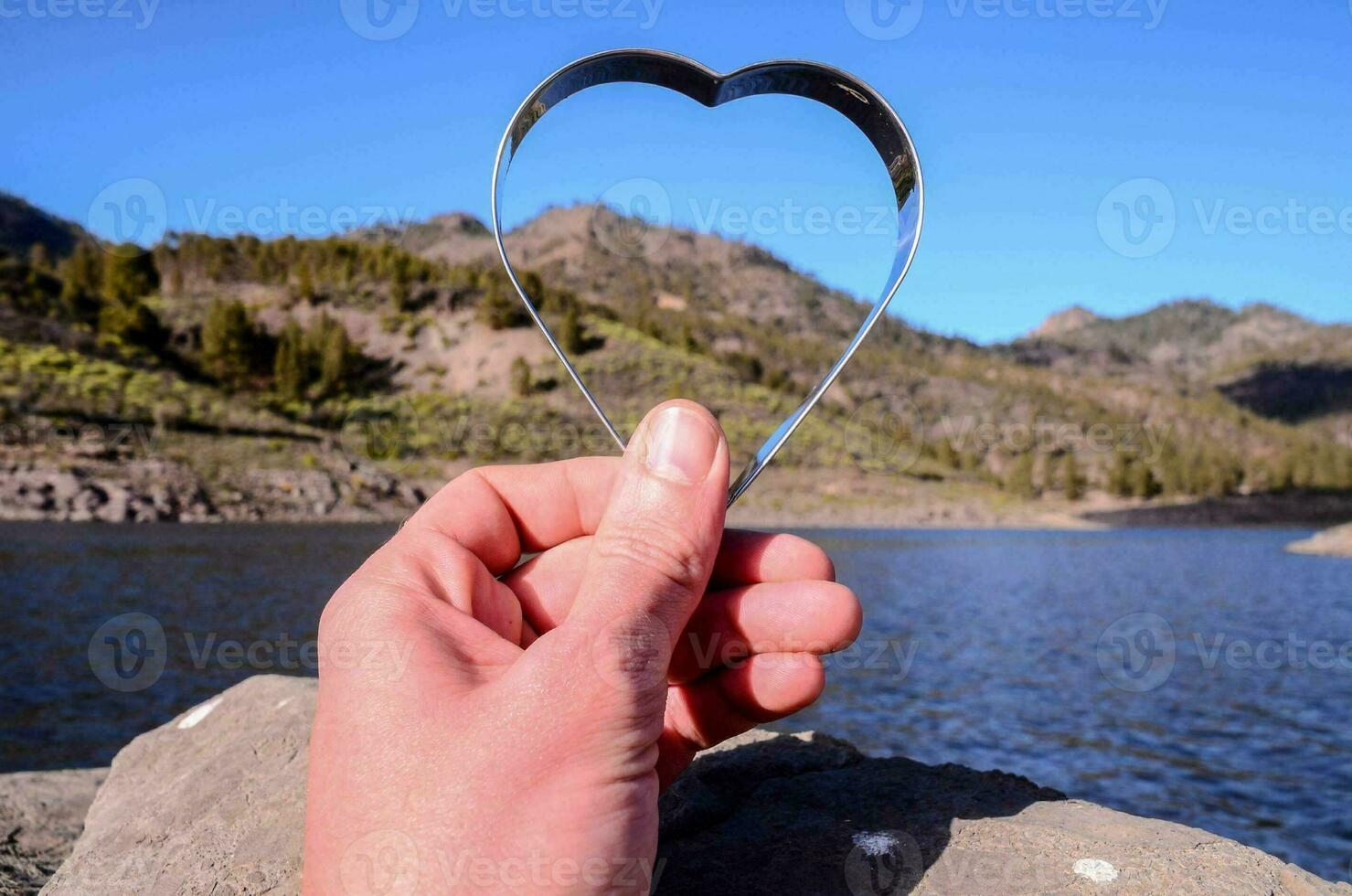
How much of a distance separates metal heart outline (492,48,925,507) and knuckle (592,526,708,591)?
51 cm

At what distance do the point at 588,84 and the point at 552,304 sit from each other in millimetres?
94246

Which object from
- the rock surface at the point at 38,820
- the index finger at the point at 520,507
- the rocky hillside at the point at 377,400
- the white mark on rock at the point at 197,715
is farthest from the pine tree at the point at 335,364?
the index finger at the point at 520,507

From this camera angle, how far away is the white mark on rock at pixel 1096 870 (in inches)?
101

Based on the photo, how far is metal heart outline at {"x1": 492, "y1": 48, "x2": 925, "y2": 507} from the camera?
8.98 ft

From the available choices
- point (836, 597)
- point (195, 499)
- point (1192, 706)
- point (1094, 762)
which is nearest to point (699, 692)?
point (836, 597)

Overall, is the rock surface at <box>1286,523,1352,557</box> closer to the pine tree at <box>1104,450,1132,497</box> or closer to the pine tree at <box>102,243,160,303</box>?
the pine tree at <box>1104,450,1132,497</box>

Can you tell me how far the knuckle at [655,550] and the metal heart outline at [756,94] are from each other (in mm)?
506

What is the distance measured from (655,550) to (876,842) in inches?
53.9

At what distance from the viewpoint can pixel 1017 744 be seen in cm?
1155

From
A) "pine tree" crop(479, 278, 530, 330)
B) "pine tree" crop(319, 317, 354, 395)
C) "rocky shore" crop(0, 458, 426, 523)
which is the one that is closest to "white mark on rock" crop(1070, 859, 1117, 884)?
"rocky shore" crop(0, 458, 426, 523)

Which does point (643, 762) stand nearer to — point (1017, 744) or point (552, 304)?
point (1017, 744)

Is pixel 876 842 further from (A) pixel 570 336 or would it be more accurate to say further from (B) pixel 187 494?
(A) pixel 570 336

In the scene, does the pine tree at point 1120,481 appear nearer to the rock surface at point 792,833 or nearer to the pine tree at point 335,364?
the pine tree at point 335,364

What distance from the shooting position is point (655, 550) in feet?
6.74
